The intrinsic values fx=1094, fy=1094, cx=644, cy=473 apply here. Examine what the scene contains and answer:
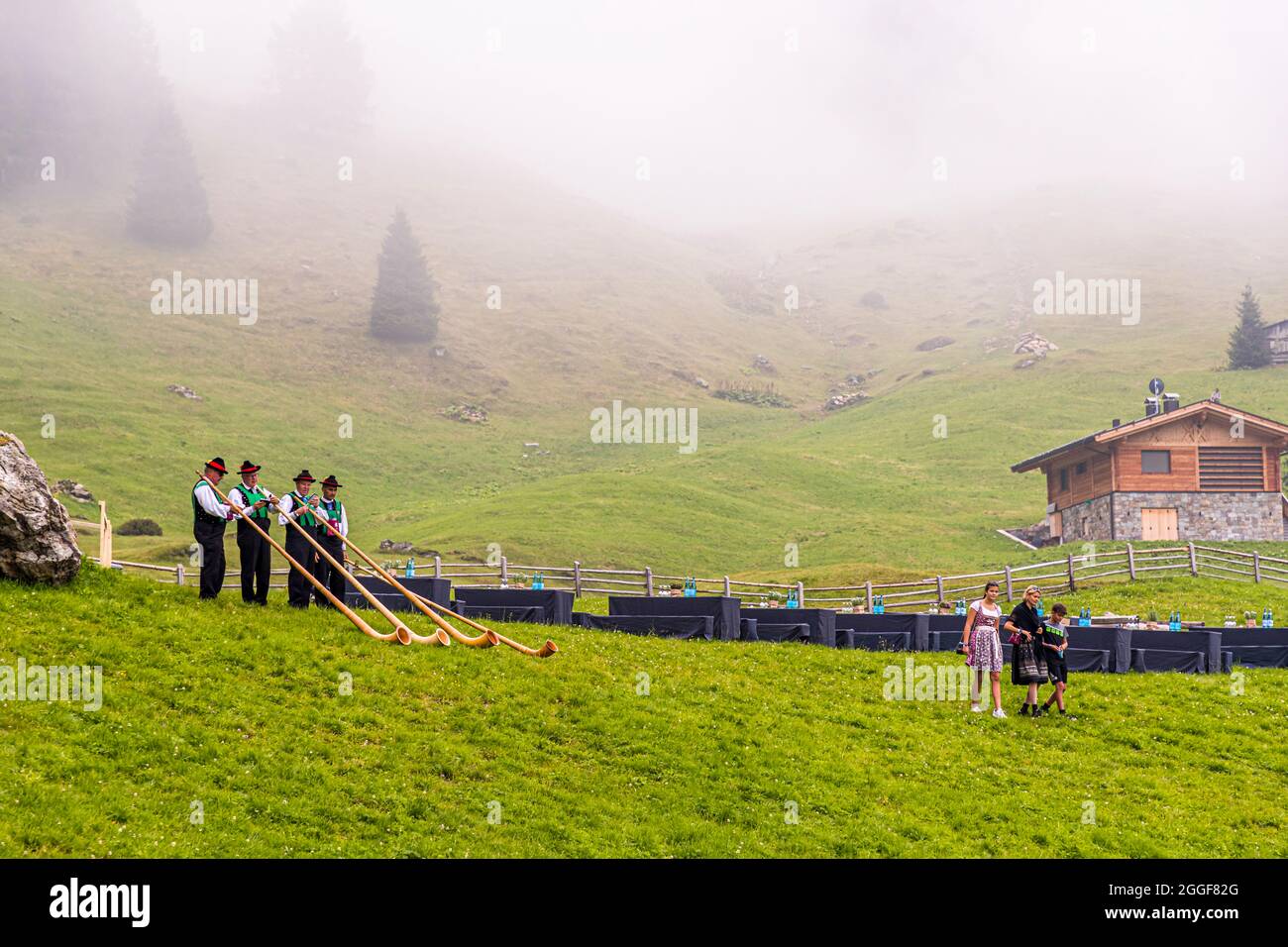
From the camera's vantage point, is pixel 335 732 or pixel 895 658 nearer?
pixel 335 732

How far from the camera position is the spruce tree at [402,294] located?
10294cm

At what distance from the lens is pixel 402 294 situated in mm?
103875

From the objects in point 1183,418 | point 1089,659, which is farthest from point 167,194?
point 1089,659

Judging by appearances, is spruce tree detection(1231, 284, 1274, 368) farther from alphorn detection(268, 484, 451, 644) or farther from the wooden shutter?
alphorn detection(268, 484, 451, 644)

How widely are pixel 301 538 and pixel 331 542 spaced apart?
34.9 inches

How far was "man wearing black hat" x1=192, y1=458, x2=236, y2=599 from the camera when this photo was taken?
1788 centimetres

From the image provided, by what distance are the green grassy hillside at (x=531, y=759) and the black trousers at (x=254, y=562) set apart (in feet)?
1.62

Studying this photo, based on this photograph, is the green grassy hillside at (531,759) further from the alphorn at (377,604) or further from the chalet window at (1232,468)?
the chalet window at (1232,468)

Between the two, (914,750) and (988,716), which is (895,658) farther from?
(914,750)

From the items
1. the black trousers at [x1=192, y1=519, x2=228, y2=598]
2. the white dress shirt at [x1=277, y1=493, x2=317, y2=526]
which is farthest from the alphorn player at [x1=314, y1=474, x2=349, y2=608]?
the black trousers at [x1=192, y1=519, x2=228, y2=598]

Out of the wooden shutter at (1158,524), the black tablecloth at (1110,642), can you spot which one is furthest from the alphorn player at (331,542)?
the wooden shutter at (1158,524)

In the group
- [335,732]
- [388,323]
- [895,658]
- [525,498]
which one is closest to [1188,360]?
[525,498]

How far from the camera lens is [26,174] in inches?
5069
